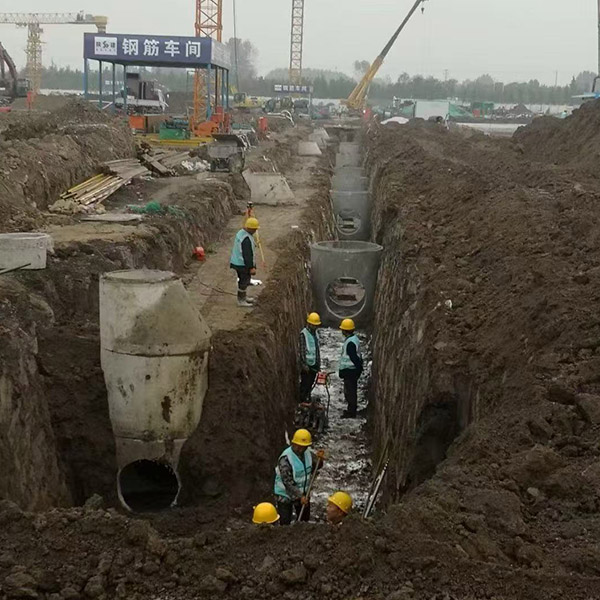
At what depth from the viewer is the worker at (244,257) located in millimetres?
12047

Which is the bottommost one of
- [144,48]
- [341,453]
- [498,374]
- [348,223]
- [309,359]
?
[341,453]

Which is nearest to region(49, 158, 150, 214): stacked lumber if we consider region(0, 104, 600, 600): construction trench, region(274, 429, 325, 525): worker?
region(0, 104, 600, 600): construction trench

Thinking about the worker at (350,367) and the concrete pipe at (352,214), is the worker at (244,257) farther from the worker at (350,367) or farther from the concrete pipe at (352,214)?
the concrete pipe at (352,214)

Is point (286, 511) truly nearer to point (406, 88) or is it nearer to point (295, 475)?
point (295, 475)

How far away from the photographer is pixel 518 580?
14.7 feet

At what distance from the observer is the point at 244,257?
12109mm

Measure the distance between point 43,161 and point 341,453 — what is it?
9393mm

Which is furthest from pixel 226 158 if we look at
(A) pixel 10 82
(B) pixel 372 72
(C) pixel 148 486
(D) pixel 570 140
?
(B) pixel 372 72

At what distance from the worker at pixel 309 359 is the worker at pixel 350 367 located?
1.51ft

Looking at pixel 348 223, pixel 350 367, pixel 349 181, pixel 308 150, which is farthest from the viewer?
pixel 308 150

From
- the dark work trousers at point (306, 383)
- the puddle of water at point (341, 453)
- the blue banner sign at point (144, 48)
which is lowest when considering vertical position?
the puddle of water at point (341, 453)

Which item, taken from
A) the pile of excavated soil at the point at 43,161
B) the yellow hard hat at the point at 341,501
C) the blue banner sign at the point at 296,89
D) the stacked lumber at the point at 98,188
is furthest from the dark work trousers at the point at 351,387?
the blue banner sign at the point at 296,89

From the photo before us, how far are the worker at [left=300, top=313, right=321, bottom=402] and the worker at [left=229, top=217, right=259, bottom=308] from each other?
114cm

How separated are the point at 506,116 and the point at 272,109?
24951mm
